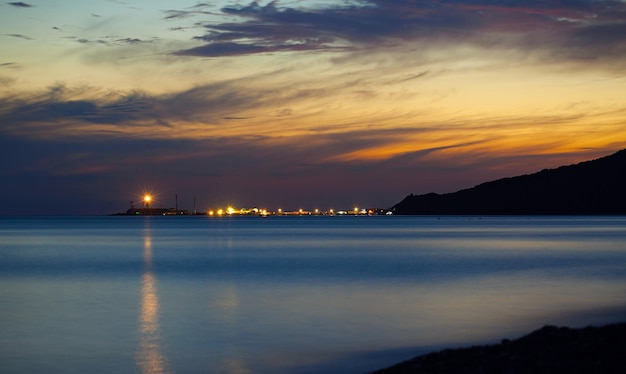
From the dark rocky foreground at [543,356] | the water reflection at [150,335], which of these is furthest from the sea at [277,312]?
the dark rocky foreground at [543,356]

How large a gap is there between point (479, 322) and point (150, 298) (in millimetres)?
14339

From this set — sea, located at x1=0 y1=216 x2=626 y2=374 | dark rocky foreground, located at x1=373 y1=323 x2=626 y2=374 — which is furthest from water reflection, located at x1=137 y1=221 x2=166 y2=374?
dark rocky foreground, located at x1=373 y1=323 x2=626 y2=374

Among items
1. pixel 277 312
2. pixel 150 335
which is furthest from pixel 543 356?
pixel 277 312

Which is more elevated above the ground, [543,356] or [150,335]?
[543,356]

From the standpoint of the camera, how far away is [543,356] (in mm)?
14383

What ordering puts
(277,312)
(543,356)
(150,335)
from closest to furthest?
1. (543,356)
2. (150,335)
3. (277,312)

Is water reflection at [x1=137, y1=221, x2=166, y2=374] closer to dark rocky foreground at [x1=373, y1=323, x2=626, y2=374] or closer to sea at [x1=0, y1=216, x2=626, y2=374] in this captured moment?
sea at [x1=0, y1=216, x2=626, y2=374]

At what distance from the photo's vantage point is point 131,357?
1847 cm

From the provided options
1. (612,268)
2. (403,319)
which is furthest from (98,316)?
(612,268)

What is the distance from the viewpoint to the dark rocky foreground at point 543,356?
43.9 ft

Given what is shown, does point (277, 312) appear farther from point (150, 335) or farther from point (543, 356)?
point (543, 356)

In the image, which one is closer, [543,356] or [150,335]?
[543,356]

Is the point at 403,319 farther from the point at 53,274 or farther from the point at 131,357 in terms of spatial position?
the point at 53,274

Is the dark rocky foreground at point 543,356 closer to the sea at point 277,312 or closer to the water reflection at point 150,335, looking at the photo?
the sea at point 277,312
